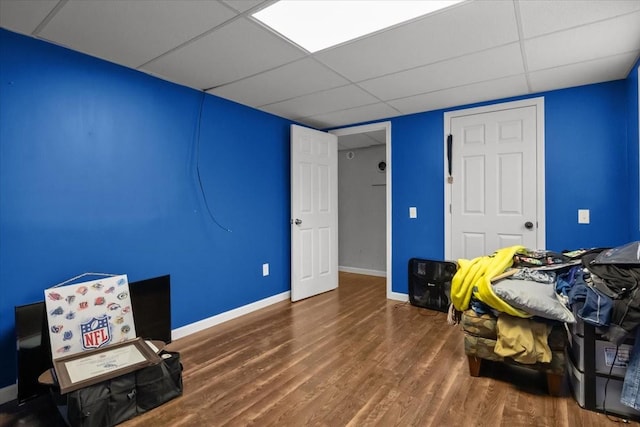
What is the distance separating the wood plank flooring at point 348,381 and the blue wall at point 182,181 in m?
0.69

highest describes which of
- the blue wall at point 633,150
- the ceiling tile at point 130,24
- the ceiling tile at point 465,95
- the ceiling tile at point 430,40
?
the ceiling tile at point 465,95

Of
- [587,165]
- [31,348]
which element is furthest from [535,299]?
[31,348]

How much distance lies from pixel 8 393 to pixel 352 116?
3837 mm

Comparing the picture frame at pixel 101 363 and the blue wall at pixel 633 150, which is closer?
the picture frame at pixel 101 363

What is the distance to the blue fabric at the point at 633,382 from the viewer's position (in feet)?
5.51

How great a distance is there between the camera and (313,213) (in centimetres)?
424

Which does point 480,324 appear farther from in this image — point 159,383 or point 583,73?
point 583,73

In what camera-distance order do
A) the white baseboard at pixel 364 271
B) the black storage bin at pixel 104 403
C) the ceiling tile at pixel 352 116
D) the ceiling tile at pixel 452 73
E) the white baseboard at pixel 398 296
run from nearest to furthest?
the black storage bin at pixel 104 403 < the ceiling tile at pixel 452 73 < the ceiling tile at pixel 352 116 < the white baseboard at pixel 398 296 < the white baseboard at pixel 364 271

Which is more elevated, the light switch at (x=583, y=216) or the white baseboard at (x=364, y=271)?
the light switch at (x=583, y=216)

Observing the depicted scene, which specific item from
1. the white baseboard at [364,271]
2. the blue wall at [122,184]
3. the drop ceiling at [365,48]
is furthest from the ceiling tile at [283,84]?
the white baseboard at [364,271]

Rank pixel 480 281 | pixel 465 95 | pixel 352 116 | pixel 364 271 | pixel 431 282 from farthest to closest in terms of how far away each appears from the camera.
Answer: pixel 364 271, pixel 352 116, pixel 431 282, pixel 465 95, pixel 480 281

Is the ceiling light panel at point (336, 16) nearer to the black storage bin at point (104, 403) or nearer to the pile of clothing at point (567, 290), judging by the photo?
the pile of clothing at point (567, 290)

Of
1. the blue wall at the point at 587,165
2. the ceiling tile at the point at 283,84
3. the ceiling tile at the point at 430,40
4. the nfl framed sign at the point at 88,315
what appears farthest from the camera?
the blue wall at the point at 587,165

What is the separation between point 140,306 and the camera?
2.49 m
